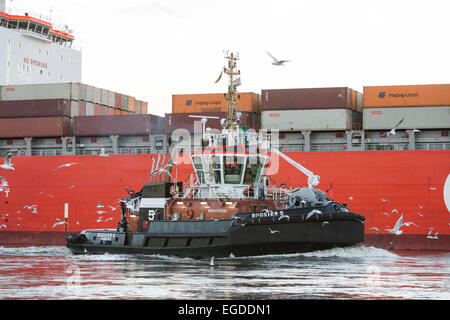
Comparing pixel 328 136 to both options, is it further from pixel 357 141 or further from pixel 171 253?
pixel 171 253

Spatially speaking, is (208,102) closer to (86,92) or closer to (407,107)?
(86,92)

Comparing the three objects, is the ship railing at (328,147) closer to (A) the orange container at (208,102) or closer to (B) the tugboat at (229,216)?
(A) the orange container at (208,102)

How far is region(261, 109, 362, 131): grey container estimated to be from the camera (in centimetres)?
2823

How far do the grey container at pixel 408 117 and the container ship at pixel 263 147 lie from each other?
0.04 m

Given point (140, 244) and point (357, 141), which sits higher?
point (357, 141)

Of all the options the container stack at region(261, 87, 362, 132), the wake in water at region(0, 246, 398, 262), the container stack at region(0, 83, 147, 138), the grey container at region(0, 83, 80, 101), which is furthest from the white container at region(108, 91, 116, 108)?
the wake in water at region(0, 246, 398, 262)

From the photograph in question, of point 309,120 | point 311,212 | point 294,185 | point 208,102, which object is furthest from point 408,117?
point 311,212

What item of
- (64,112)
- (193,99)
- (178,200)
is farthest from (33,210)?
(178,200)

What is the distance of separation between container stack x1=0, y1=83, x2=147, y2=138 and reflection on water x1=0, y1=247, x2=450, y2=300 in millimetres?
9626

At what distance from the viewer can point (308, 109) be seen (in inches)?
1128

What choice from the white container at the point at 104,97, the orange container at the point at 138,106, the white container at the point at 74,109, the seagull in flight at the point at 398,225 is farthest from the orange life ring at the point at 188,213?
the orange container at the point at 138,106

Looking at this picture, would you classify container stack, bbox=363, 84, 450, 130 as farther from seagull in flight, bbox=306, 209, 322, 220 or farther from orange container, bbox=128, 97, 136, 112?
orange container, bbox=128, 97, 136, 112

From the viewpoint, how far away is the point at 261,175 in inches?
875
